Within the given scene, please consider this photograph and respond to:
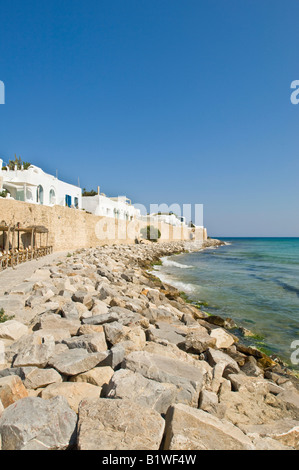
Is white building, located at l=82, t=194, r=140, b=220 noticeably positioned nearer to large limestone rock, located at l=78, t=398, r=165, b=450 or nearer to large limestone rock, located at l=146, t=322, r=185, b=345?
large limestone rock, located at l=146, t=322, r=185, b=345

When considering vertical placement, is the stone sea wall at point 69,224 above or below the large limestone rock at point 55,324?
above

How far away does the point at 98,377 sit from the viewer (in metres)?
2.83

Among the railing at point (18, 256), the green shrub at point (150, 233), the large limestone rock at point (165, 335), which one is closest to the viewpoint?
the large limestone rock at point (165, 335)

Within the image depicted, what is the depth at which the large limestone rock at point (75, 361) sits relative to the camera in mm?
2848

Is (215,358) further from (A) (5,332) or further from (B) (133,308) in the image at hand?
(A) (5,332)

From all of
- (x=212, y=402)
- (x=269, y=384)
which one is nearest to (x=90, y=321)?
(x=212, y=402)

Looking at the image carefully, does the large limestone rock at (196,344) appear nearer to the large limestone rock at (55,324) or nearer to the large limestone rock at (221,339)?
the large limestone rock at (221,339)

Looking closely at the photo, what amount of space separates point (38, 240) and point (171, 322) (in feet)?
45.0

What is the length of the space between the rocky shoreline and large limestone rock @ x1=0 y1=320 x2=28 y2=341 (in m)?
0.01

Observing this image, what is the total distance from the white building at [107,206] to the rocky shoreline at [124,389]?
90.2 feet

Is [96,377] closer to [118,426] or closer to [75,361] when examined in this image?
[75,361]

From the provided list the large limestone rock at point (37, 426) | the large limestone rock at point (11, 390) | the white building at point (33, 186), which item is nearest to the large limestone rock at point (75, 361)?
the large limestone rock at point (11, 390)

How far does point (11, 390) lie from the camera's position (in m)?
2.36

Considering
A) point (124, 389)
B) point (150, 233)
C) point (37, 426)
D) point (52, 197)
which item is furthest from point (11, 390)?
point (150, 233)
